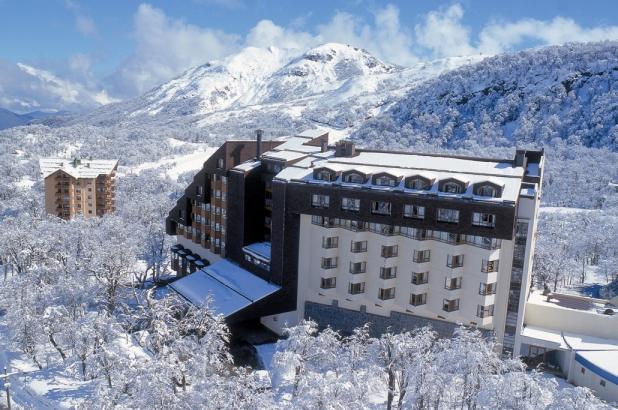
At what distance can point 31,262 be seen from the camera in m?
72.4

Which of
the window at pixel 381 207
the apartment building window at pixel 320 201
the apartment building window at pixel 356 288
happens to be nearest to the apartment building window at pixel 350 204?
the window at pixel 381 207

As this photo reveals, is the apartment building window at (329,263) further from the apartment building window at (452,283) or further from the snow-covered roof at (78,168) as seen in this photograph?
the snow-covered roof at (78,168)

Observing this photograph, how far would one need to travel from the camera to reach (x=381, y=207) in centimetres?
4947

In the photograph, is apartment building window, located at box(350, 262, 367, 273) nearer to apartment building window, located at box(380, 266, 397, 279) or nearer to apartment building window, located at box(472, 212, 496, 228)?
apartment building window, located at box(380, 266, 397, 279)

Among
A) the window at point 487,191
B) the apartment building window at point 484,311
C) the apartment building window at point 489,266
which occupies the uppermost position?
Result: the window at point 487,191

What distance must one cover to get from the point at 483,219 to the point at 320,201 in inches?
631

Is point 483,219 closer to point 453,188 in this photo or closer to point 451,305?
point 453,188

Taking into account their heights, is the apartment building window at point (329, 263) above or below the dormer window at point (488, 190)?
below

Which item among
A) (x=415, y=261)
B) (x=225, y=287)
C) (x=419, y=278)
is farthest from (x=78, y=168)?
(x=419, y=278)

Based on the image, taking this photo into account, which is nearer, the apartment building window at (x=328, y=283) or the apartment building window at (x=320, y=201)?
the apartment building window at (x=320, y=201)

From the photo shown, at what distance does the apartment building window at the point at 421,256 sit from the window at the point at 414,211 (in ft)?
11.5

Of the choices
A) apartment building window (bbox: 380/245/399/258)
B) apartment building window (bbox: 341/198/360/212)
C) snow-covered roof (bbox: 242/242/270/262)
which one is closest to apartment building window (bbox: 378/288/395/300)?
apartment building window (bbox: 380/245/399/258)

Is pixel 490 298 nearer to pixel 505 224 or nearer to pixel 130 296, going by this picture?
Result: pixel 505 224

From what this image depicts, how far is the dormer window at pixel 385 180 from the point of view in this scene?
49062 mm
